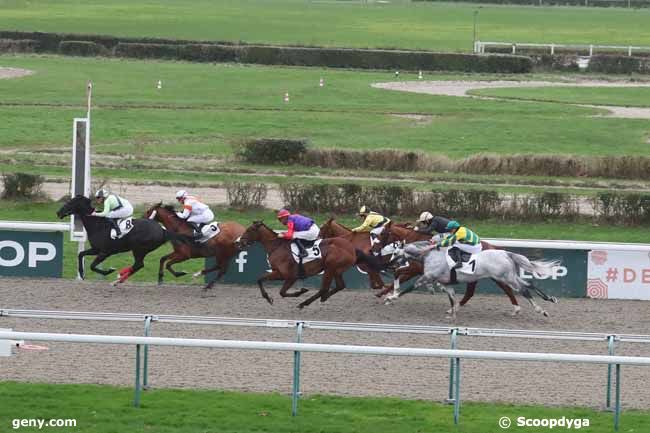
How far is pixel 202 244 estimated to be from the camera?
16391mm

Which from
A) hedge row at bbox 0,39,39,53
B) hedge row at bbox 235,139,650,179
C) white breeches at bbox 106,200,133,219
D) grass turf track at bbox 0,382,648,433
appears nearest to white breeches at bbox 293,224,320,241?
white breeches at bbox 106,200,133,219

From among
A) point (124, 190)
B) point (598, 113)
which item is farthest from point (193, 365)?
point (598, 113)

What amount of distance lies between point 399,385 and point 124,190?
12417 millimetres

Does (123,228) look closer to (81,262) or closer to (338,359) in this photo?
(81,262)

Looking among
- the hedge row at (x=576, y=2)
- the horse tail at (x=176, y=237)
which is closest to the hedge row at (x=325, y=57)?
the horse tail at (x=176, y=237)

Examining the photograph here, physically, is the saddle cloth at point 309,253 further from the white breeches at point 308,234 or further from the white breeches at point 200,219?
the white breeches at point 200,219

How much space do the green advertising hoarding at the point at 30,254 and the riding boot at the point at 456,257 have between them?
16.1 feet

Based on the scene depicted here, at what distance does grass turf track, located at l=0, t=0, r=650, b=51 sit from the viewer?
61125 mm

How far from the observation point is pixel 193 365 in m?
12.1

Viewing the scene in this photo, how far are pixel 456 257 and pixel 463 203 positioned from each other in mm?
5674

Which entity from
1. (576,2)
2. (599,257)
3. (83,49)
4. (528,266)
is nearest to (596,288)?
(599,257)

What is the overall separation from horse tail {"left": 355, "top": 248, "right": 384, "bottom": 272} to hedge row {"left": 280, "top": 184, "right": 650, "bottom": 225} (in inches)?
196

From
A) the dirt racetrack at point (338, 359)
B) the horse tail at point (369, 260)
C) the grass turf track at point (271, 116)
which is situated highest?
the grass turf track at point (271, 116)

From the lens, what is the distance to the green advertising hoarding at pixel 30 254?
16.9 m
